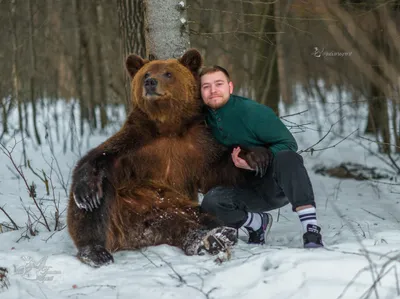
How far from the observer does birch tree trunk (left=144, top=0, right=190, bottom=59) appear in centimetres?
534

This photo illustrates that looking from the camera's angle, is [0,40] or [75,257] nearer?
[75,257]

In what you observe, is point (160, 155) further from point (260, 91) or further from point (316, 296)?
point (260, 91)

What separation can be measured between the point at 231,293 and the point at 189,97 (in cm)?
186

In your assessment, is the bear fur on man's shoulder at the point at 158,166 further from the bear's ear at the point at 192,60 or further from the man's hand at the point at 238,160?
the man's hand at the point at 238,160

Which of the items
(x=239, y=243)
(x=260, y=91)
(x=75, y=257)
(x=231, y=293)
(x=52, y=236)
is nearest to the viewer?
(x=231, y=293)

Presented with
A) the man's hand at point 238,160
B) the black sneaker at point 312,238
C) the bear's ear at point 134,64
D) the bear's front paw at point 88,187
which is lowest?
the black sneaker at point 312,238

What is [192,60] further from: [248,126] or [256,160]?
[256,160]

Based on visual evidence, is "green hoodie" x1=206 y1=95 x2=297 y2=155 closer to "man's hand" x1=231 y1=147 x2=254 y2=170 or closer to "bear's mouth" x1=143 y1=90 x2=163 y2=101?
"man's hand" x1=231 y1=147 x2=254 y2=170

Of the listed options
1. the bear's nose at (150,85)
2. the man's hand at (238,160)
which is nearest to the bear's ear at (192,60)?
the bear's nose at (150,85)

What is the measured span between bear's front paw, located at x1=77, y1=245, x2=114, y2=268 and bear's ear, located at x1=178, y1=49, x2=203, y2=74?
63.0 inches

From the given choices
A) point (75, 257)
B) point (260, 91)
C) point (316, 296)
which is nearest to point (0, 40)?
point (260, 91)

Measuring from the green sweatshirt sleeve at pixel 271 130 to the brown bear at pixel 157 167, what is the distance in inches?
7.1

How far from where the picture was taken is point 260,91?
9.80 m

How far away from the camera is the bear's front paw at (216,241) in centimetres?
407
